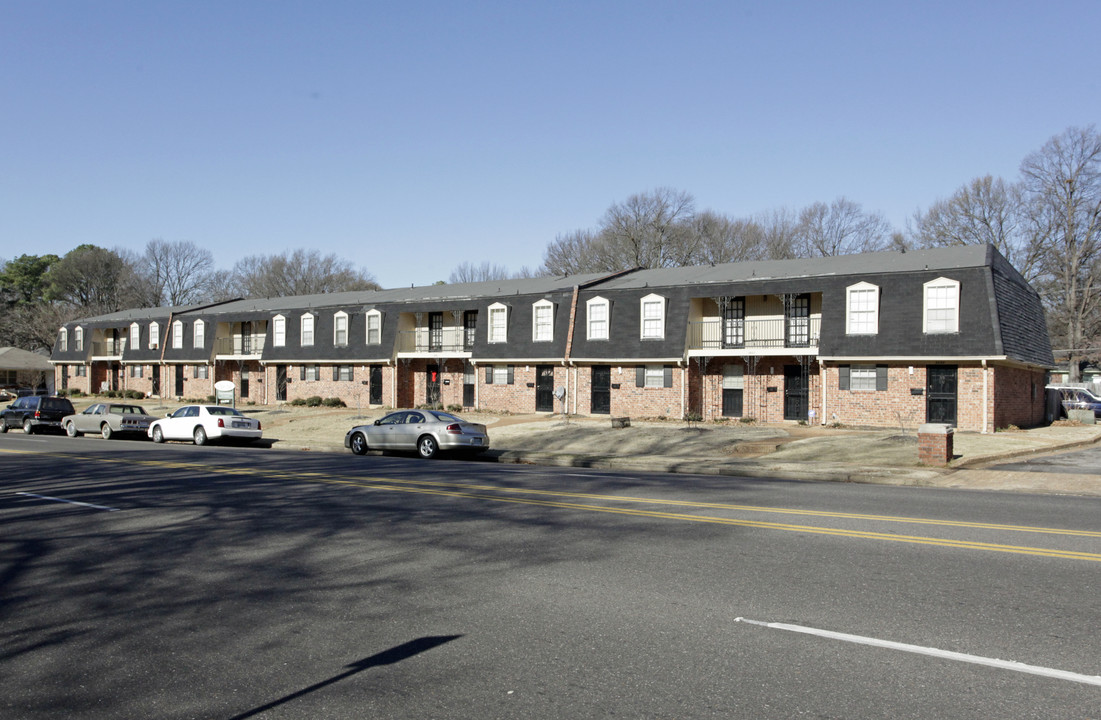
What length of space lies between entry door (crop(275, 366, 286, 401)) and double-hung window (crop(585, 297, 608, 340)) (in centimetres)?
2247

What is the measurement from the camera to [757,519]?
10.3 meters

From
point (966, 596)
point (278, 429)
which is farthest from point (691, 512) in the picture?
point (278, 429)

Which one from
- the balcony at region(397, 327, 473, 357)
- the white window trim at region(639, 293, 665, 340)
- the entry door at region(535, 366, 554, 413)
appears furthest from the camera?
the balcony at region(397, 327, 473, 357)

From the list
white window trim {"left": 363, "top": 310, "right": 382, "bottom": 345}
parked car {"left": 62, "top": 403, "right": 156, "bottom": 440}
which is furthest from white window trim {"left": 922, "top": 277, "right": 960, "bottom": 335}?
parked car {"left": 62, "top": 403, "right": 156, "bottom": 440}

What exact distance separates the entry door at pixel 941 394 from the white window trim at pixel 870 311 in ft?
8.13

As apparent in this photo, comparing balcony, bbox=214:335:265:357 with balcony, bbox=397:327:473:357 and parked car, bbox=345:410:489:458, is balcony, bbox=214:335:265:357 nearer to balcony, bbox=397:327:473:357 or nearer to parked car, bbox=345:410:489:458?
balcony, bbox=397:327:473:357

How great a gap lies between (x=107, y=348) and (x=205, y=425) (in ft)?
140

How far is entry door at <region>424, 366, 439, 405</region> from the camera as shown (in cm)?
4488

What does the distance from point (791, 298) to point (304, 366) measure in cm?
2922

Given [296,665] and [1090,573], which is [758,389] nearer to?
[1090,573]

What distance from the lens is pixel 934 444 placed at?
64.0 ft

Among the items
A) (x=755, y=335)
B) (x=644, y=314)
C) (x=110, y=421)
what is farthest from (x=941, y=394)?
(x=110, y=421)

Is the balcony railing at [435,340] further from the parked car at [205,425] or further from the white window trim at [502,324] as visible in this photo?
the parked car at [205,425]

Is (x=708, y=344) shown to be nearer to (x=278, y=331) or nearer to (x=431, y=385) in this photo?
(x=431, y=385)
